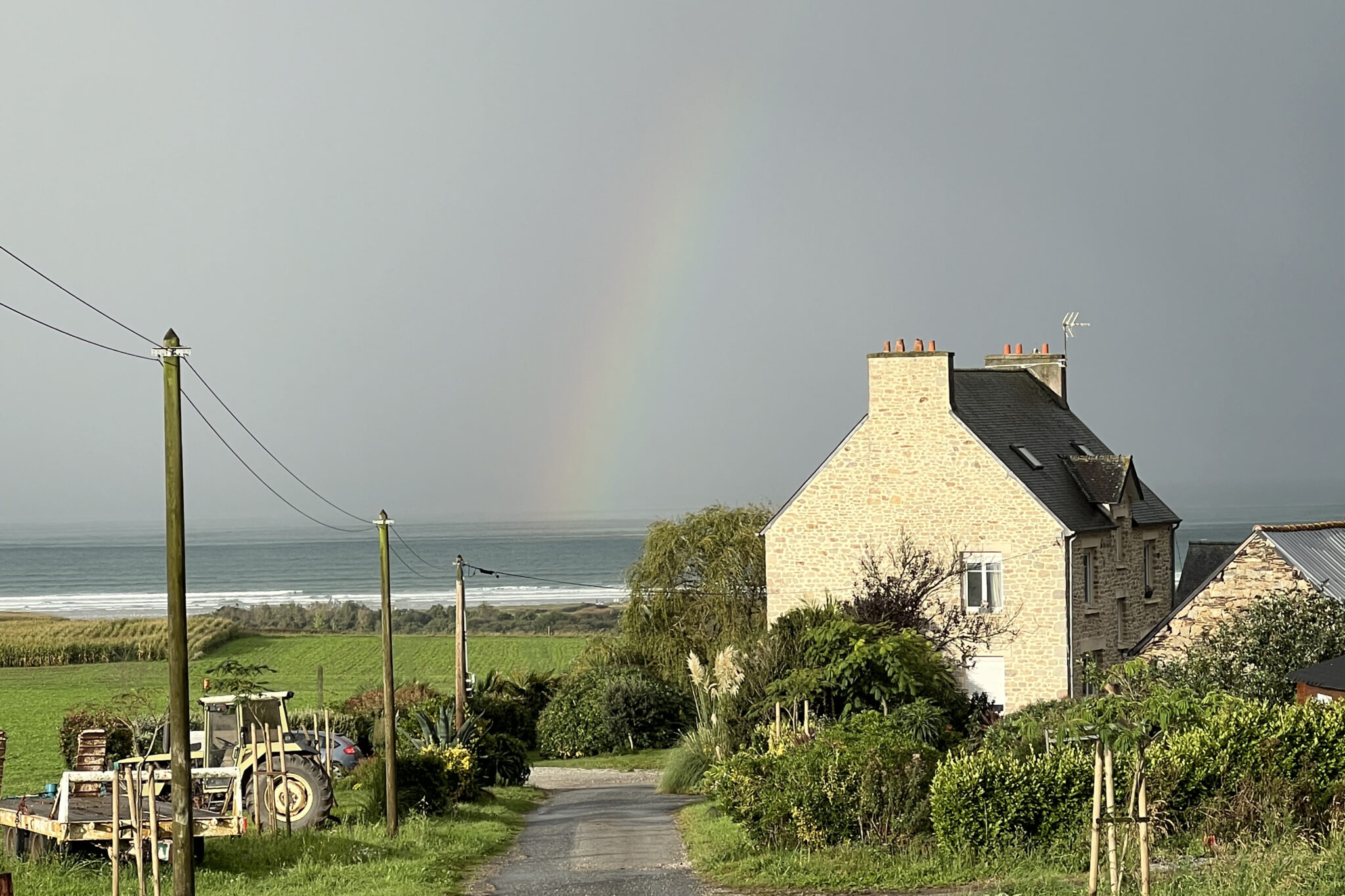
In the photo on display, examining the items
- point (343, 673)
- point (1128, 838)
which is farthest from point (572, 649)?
point (1128, 838)

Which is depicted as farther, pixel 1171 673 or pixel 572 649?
pixel 572 649

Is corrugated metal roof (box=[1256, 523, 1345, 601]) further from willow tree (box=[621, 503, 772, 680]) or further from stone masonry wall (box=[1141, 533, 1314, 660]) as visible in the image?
willow tree (box=[621, 503, 772, 680])

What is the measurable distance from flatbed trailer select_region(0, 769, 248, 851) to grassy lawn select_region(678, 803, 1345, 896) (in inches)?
221

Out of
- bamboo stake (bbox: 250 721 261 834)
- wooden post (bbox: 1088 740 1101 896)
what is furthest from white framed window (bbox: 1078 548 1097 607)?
wooden post (bbox: 1088 740 1101 896)

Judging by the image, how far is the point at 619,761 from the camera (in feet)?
126

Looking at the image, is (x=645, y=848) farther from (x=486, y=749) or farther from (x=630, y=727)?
(x=630, y=727)

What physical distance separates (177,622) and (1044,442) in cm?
2766

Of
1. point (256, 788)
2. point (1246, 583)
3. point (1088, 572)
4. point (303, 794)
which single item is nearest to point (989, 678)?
point (1088, 572)

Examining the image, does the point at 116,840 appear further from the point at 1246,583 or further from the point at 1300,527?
the point at 1300,527

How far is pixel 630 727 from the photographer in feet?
135

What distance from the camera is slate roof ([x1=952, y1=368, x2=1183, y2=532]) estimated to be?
112 ft

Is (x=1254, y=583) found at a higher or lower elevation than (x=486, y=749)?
higher

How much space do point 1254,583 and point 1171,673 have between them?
136 inches

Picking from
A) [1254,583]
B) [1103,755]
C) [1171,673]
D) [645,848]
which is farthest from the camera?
[1254,583]
